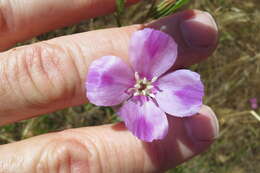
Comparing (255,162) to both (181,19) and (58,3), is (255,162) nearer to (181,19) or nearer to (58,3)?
(181,19)

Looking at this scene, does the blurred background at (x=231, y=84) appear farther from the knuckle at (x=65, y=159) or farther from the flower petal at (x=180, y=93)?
the flower petal at (x=180, y=93)

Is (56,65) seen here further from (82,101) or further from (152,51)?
(152,51)

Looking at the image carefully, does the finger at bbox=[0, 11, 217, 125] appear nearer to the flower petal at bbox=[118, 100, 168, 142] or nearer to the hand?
the hand

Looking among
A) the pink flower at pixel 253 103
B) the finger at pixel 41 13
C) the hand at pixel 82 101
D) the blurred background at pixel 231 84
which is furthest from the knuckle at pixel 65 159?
the pink flower at pixel 253 103

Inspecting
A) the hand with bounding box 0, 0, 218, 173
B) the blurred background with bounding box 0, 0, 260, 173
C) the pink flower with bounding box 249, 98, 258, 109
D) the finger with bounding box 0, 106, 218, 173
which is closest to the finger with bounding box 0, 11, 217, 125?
the hand with bounding box 0, 0, 218, 173

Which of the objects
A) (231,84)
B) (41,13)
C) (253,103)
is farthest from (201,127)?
(253,103)

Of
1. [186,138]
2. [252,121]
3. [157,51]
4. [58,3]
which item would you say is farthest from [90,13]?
[252,121]
